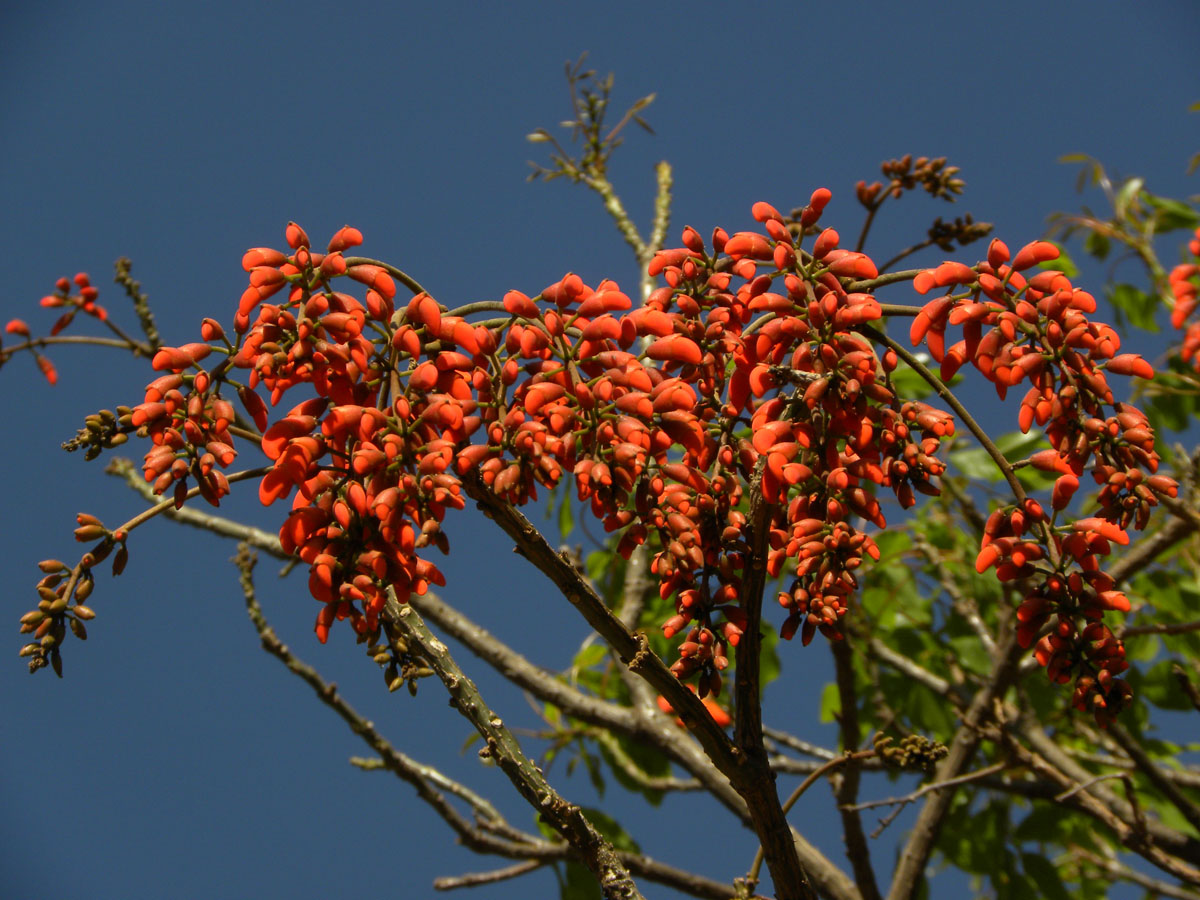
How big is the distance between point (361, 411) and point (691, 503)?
49cm

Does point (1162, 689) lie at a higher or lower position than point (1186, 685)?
higher

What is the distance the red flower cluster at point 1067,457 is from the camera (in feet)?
4.92

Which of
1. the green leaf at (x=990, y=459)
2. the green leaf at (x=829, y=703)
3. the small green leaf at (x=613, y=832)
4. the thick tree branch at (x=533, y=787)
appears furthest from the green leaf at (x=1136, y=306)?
the thick tree branch at (x=533, y=787)

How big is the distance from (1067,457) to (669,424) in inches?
23.1

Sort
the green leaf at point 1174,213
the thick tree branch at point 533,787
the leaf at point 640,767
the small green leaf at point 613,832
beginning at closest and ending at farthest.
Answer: the thick tree branch at point 533,787 → the small green leaf at point 613,832 → the leaf at point 640,767 → the green leaf at point 1174,213

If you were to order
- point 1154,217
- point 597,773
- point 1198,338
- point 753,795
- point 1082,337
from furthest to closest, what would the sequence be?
point 1154,217
point 597,773
point 1198,338
point 753,795
point 1082,337

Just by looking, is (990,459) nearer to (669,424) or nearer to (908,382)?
(908,382)

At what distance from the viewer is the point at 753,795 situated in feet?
5.58

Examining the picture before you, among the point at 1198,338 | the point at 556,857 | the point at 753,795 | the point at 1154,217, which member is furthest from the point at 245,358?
the point at 1154,217

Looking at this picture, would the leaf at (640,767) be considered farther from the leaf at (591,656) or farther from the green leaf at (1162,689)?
the green leaf at (1162,689)

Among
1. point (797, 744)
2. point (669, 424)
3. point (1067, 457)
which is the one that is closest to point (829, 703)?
point (797, 744)

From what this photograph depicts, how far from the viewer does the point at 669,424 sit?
57.7 inches

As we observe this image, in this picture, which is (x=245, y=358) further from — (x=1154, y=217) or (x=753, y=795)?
(x=1154, y=217)

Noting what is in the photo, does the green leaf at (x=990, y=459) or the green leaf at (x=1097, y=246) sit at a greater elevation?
the green leaf at (x=1097, y=246)
